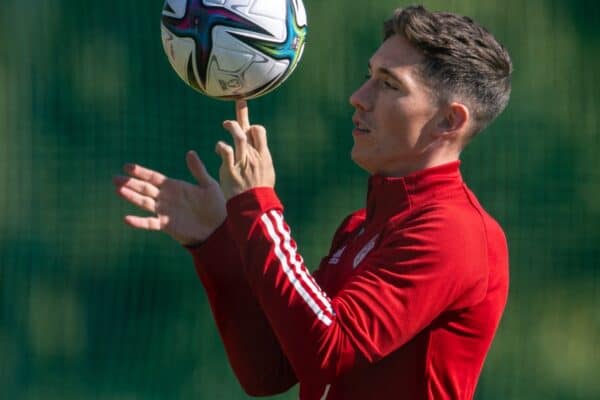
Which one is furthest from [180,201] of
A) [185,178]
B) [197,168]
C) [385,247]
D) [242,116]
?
[185,178]

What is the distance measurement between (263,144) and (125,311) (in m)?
2.45

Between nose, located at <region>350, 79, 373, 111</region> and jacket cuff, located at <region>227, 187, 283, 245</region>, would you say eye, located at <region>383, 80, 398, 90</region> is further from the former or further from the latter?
jacket cuff, located at <region>227, 187, 283, 245</region>

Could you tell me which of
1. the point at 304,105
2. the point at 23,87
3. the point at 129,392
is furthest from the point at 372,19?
the point at 129,392

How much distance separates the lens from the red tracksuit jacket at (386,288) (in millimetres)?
2551

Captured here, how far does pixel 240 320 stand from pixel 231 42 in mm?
752

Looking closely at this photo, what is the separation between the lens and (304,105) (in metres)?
5.14

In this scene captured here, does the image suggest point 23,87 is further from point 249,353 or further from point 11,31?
point 249,353

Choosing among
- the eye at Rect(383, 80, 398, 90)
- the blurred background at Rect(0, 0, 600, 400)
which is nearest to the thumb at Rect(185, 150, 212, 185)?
the eye at Rect(383, 80, 398, 90)

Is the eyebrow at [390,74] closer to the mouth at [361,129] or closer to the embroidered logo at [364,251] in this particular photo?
the mouth at [361,129]

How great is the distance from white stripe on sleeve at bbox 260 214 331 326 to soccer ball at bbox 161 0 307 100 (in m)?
0.61

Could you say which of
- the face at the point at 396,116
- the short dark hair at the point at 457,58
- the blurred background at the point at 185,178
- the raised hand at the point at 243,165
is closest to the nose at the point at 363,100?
the face at the point at 396,116

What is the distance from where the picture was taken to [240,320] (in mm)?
3059

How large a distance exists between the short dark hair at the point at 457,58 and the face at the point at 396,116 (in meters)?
0.03

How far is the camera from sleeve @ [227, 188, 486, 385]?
2535mm
